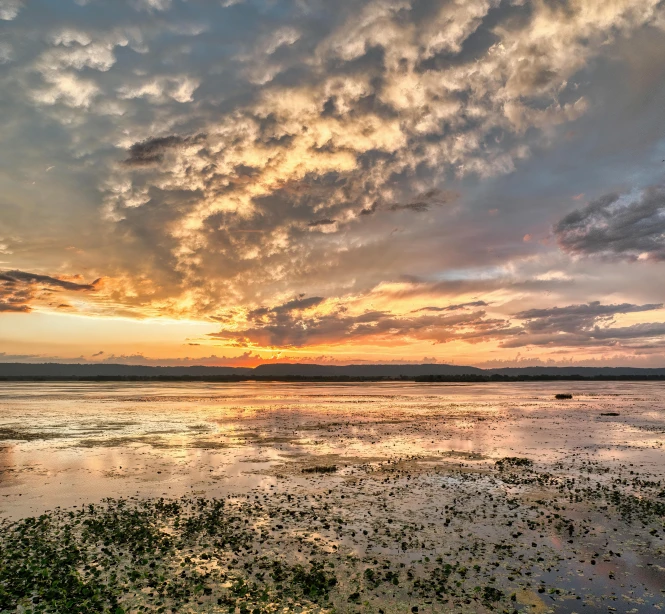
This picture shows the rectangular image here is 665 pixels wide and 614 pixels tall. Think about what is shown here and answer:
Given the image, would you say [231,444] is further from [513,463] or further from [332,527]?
[332,527]

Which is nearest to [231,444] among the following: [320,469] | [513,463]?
[320,469]

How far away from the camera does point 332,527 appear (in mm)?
21453

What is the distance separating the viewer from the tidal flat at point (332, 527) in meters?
15.1

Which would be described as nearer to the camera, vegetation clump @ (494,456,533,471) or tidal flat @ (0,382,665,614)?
tidal flat @ (0,382,665,614)

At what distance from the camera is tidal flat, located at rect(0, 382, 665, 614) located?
15055 mm

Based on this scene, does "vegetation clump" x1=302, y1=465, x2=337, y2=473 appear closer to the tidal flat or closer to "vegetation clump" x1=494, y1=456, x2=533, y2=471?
the tidal flat

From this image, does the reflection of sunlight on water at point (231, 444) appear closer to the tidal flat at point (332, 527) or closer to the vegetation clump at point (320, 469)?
the tidal flat at point (332, 527)

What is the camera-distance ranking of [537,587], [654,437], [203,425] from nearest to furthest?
[537,587] < [654,437] < [203,425]

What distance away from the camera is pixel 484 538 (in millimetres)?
20094

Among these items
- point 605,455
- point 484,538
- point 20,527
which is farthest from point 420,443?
point 20,527

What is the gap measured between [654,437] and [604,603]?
45739 millimetres

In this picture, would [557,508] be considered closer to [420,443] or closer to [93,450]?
[420,443]

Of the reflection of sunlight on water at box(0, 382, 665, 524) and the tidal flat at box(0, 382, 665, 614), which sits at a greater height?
the tidal flat at box(0, 382, 665, 614)

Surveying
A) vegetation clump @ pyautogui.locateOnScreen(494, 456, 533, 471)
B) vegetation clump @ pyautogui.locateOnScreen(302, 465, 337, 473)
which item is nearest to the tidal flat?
vegetation clump @ pyautogui.locateOnScreen(302, 465, 337, 473)
